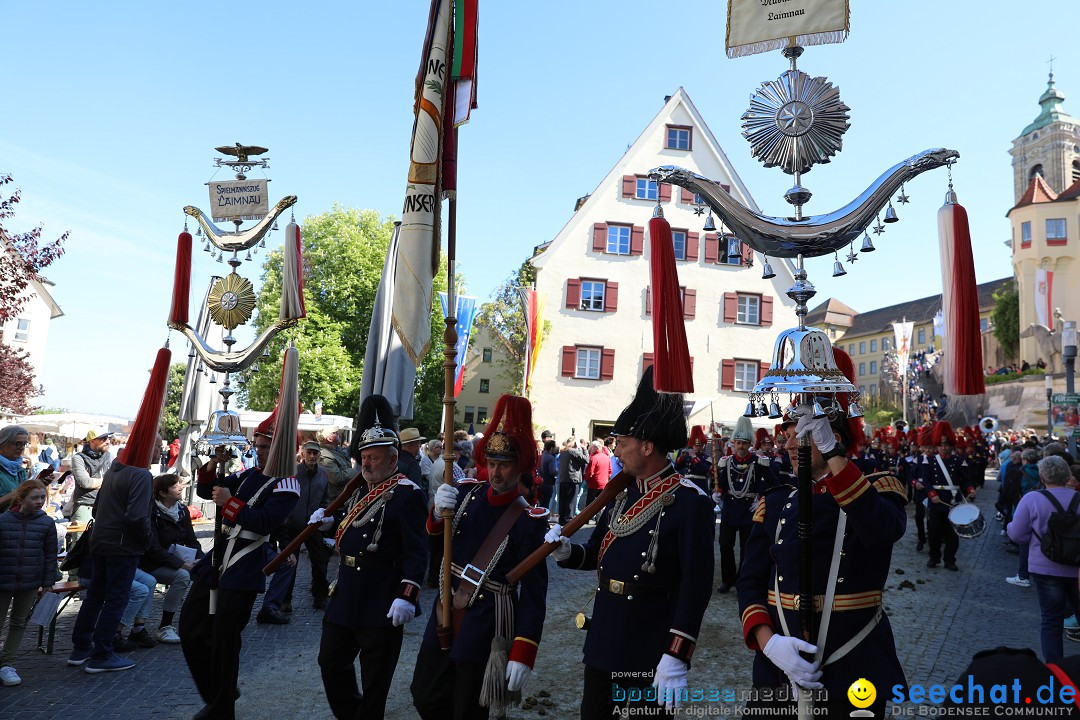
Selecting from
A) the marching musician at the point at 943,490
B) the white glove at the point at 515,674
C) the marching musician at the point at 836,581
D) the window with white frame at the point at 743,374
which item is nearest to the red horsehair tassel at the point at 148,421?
the white glove at the point at 515,674

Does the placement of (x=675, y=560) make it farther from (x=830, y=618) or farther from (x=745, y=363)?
(x=745, y=363)

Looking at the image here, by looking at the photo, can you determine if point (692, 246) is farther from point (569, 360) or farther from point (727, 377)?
point (569, 360)

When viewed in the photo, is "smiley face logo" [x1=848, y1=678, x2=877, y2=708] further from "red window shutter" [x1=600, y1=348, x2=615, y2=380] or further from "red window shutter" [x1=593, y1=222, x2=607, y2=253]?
"red window shutter" [x1=593, y1=222, x2=607, y2=253]

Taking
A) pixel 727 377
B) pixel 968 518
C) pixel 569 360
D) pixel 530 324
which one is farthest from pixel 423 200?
pixel 727 377

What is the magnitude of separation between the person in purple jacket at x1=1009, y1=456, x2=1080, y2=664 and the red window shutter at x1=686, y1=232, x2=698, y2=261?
23.1 metres

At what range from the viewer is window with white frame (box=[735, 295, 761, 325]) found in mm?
30000

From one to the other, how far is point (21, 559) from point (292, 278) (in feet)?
11.8

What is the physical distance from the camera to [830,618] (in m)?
3.08

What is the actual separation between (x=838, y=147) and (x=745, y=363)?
2677cm

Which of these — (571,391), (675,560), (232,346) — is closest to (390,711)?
(675,560)

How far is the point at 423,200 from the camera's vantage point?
4.75 meters

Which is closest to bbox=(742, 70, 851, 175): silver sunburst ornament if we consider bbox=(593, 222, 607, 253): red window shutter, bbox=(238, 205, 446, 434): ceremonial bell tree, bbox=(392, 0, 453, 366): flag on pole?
bbox=(392, 0, 453, 366): flag on pole

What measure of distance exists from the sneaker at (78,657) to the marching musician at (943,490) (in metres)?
11.3

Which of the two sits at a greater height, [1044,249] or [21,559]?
[1044,249]
